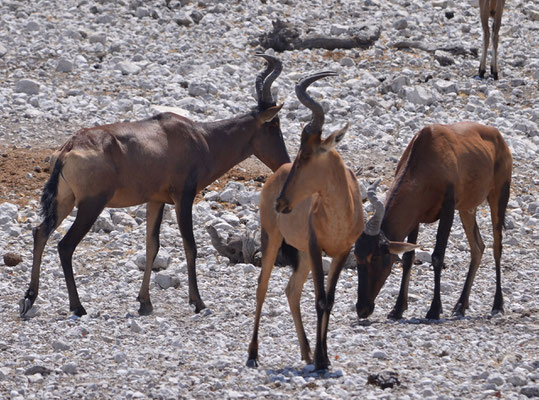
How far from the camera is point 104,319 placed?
11.7 m

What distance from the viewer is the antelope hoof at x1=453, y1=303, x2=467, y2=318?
12.1m

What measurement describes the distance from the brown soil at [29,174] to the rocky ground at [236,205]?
0.04 m

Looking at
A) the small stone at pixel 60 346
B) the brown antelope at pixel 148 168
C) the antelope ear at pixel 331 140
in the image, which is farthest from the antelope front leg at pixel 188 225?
the antelope ear at pixel 331 140

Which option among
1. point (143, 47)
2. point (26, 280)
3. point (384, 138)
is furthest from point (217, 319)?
point (143, 47)

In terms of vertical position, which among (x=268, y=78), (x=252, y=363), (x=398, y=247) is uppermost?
(x=268, y=78)

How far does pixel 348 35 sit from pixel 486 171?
11.9 meters

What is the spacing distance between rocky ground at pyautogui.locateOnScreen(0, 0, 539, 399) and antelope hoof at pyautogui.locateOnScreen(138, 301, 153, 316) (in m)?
0.08

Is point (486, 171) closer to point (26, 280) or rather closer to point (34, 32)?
point (26, 280)

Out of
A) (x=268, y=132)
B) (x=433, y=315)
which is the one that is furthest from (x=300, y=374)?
(x=268, y=132)

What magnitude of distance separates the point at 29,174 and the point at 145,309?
5.17m

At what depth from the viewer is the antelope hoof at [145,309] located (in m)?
12.2

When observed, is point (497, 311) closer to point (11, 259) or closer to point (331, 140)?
point (331, 140)

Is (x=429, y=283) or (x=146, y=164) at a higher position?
(x=146, y=164)

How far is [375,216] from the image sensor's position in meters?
11.4
